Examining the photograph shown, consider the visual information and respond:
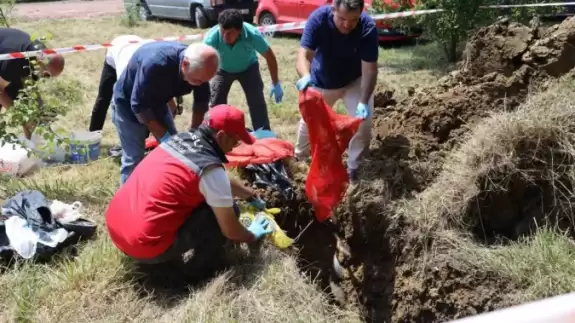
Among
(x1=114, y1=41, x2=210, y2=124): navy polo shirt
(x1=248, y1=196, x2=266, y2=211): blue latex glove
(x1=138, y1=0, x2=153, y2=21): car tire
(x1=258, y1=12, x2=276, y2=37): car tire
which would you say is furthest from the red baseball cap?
(x1=138, y1=0, x2=153, y2=21): car tire

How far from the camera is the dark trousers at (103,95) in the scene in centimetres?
571

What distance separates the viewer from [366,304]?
421 cm

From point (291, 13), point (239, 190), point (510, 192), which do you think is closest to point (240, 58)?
point (239, 190)

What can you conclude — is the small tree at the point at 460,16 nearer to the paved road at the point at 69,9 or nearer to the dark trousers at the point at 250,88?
the dark trousers at the point at 250,88

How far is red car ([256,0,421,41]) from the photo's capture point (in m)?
10.8

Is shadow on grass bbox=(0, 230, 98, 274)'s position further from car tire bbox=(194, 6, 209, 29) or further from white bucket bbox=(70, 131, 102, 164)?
car tire bbox=(194, 6, 209, 29)

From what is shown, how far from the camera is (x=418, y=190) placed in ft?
13.9

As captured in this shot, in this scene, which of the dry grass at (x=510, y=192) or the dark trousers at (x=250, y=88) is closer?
the dry grass at (x=510, y=192)

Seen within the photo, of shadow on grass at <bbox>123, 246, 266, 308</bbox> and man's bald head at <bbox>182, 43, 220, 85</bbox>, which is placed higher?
man's bald head at <bbox>182, 43, 220, 85</bbox>

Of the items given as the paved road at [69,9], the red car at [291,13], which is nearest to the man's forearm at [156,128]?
the red car at [291,13]

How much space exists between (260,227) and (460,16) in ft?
19.3

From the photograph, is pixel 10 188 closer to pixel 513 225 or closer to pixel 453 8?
pixel 513 225

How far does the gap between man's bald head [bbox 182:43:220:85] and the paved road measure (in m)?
13.8

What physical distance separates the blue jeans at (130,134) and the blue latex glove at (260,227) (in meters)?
1.17
